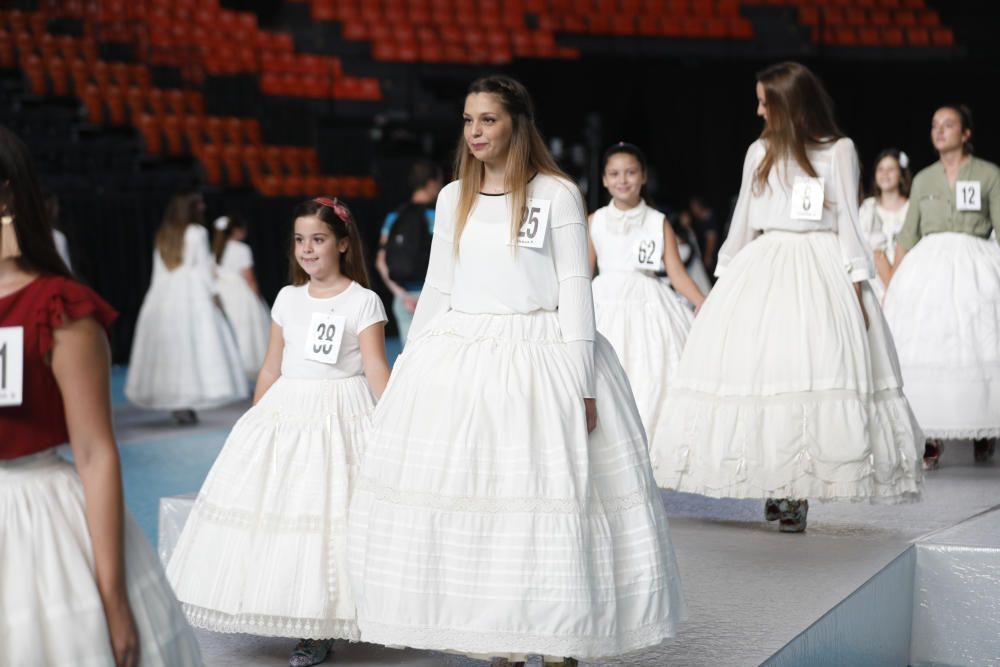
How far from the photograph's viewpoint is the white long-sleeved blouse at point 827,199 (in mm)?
4348

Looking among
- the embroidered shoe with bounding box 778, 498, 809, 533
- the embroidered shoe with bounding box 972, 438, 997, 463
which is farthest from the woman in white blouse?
the embroidered shoe with bounding box 972, 438, 997, 463

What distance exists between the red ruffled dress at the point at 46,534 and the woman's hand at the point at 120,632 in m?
0.01

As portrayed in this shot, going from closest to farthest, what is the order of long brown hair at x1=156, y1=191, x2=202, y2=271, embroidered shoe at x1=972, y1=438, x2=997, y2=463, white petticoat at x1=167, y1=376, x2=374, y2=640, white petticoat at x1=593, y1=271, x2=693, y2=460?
white petticoat at x1=167, y1=376, x2=374, y2=640, white petticoat at x1=593, y1=271, x2=693, y2=460, embroidered shoe at x1=972, y1=438, x2=997, y2=463, long brown hair at x1=156, y1=191, x2=202, y2=271

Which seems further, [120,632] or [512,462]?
[512,462]

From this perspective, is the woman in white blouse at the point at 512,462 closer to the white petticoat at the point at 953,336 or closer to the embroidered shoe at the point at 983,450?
the white petticoat at the point at 953,336

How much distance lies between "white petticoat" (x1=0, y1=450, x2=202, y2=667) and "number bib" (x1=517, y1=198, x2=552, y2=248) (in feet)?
4.21

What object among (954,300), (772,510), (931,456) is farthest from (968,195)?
(772,510)

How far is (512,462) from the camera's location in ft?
9.34

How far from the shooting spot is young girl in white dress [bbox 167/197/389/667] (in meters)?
3.24

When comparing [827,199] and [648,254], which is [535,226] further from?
[648,254]

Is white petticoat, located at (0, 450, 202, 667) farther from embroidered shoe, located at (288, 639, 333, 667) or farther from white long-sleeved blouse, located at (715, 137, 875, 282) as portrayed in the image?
white long-sleeved blouse, located at (715, 137, 875, 282)

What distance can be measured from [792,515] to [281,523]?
1947 millimetres

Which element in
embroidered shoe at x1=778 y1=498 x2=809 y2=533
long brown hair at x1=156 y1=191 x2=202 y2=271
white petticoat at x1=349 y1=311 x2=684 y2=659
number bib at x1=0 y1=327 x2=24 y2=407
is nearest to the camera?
number bib at x1=0 y1=327 x2=24 y2=407

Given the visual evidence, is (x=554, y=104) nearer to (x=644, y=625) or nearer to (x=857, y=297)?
(x=857, y=297)
